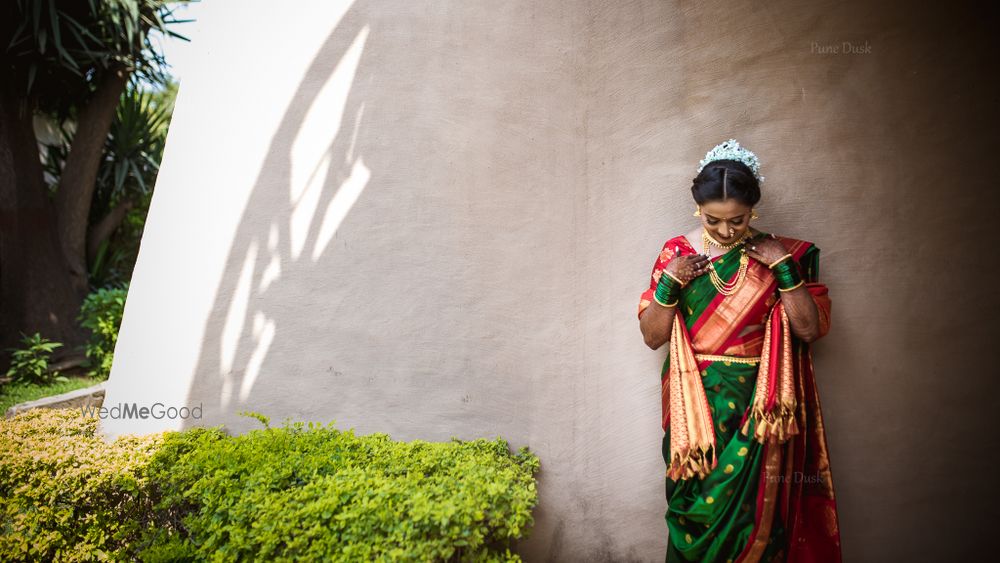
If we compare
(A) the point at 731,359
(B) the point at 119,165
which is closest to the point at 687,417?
(A) the point at 731,359

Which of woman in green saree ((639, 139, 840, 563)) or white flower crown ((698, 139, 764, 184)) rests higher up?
white flower crown ((698, 139, 764, 184))

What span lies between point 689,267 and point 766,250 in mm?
313

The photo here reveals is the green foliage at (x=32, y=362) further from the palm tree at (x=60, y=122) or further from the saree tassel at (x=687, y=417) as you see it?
the saree tassel at (x=687, y=417)

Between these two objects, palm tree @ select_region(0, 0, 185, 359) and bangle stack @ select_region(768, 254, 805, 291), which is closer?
bangle stack @ select_region(768, 254, 805, 291)

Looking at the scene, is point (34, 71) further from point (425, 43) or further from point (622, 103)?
point (622, 103)

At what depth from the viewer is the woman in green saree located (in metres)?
A: 2.32

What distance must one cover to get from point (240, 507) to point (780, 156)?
2.98 m

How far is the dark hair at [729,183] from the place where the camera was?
230 centimetres

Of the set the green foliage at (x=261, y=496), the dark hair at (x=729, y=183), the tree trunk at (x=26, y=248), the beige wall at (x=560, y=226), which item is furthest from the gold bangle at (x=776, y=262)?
the tree trunk at (x=26, y=248)

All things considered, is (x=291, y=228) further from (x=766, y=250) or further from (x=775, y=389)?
(x=775, y=389)

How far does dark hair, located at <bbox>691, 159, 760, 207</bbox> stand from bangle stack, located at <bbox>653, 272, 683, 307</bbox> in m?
0.34

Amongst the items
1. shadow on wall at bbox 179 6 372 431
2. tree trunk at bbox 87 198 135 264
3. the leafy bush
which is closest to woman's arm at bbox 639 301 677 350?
shadow on wall at bbox 179 6 372 431

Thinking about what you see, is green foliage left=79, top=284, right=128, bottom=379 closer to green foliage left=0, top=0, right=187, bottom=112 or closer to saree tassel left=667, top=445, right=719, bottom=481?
green foliage left=0, top=0, right=187, bottom=112

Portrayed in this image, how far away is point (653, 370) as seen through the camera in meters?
2.95
